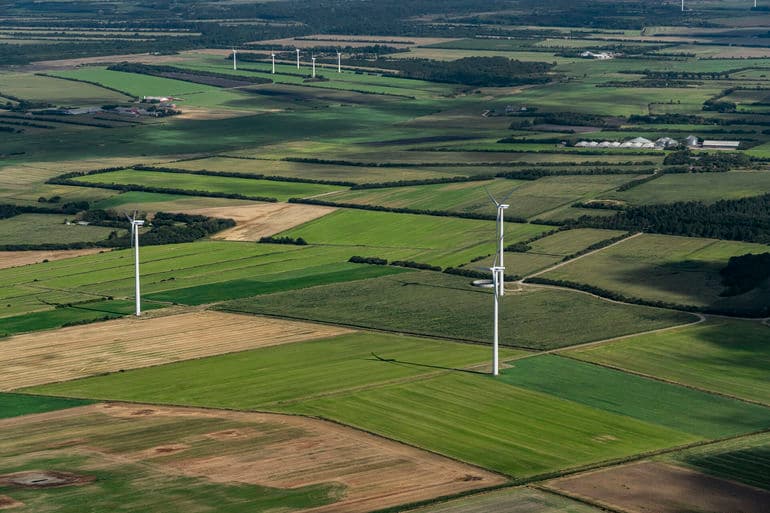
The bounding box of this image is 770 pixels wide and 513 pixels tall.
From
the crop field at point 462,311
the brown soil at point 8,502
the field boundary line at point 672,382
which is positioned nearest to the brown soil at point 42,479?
the brown soil at point 8,502

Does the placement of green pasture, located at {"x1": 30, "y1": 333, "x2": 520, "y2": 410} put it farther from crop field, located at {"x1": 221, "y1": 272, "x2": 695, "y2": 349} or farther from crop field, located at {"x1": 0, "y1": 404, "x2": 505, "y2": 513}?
crop field, located at {"x1": 221, "y1": 272, "x2": 695, "y2": 349}

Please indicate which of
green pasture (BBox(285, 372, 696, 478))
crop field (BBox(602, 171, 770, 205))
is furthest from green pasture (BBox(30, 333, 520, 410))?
crop field (BBox(602, 171, 770, 205))

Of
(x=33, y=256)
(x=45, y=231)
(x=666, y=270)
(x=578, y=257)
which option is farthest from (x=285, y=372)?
(x=45, y=231)

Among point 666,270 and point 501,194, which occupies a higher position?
point 501,194

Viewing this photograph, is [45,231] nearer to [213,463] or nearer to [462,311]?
[462,311]

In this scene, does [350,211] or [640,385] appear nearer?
[640,385]

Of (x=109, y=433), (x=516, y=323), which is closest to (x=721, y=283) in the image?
(x=516, y=323)

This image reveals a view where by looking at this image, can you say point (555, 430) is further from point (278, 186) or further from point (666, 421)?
point (278, 186)

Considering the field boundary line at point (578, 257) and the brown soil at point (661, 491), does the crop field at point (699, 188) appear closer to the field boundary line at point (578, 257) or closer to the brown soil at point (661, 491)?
the field boundary line at point (578, 257)
